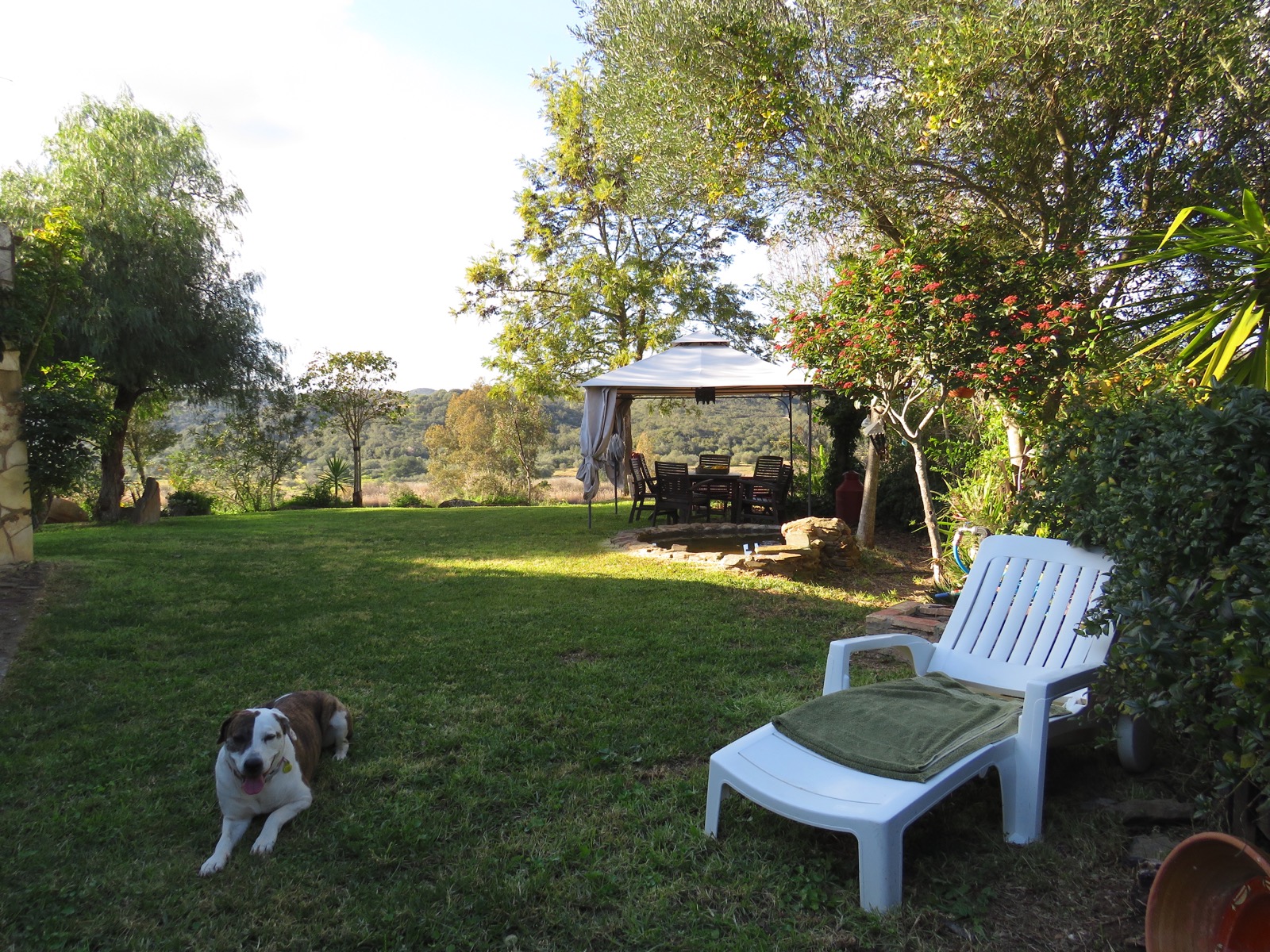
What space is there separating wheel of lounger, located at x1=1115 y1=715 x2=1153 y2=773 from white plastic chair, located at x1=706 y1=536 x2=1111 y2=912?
0.46 feet

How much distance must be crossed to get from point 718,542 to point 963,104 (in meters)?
5.23

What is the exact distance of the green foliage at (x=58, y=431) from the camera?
610cm

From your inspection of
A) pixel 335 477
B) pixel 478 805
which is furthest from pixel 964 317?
pixel 335 477

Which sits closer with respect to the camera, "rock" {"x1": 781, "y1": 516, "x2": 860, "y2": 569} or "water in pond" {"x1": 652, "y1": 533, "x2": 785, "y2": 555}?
"rock" {"x1": 781, "y1": 516, "x2": 860, "y2": 569}

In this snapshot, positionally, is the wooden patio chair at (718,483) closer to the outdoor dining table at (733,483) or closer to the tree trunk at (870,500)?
the outdoor dining table at (733,483)

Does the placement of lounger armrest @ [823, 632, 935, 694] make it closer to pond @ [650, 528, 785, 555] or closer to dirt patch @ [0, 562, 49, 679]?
dirt patch @ [0, 562, 49, 679]

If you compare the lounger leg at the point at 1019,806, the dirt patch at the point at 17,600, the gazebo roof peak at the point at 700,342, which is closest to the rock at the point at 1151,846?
the lounger leg at the point at 1019,806

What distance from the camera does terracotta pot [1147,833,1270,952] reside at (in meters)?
1.55

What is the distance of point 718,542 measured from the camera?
9016 mm

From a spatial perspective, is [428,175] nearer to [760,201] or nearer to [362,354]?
[760,201]

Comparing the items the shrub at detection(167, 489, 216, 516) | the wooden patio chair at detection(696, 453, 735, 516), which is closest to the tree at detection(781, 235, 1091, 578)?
the wooden patio chair at detection(696, 453, 735, 516)

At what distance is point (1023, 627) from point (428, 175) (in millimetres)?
8793

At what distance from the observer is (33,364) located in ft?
21.2

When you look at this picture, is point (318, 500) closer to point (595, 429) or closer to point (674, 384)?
point (595, 429)
